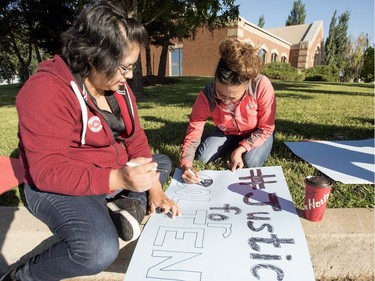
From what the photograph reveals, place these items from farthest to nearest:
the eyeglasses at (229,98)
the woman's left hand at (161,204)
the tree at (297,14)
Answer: the tree at (297,14), the eyeglasses at (229,98), the woman's left hand at (161,204)

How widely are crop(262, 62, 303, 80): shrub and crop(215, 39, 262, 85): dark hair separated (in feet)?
62.0

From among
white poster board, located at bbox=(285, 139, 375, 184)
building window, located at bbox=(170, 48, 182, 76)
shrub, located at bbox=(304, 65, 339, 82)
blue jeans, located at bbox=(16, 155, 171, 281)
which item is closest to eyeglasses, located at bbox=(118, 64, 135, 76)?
blue jeans, located at bbox=(16, 155, 171, 281)

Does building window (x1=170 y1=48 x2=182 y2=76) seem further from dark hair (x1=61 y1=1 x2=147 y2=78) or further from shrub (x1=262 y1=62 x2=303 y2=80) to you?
dark hair (x1=61 y1=1 x2=147 y2=78)

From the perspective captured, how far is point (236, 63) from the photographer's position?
203cm

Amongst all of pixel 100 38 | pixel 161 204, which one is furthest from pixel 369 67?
pixel 100 38

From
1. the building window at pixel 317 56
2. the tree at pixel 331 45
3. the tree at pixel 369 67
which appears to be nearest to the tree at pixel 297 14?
the tree at pixel 331 45

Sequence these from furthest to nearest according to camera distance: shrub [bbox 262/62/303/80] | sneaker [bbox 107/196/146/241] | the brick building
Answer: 1. the brick building
2. shrub [bbox 262/62/303/80]
3. sneaker [bbox 107/196/146/241]

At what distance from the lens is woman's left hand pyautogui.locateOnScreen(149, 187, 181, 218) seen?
5.53ft

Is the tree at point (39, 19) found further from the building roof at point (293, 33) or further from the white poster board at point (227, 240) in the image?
the building roof at point (293, 33)

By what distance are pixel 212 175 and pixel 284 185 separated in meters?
0.50

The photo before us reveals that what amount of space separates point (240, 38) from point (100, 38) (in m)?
19.6

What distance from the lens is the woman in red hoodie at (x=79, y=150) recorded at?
1.30 meters

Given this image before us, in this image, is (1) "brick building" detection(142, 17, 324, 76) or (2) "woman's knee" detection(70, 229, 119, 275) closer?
(2) "woman's knee" detection(70, 229, 119, 275)

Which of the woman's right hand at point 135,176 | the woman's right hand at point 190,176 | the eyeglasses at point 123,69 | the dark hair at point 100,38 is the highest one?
the dark hair at point 100,38
